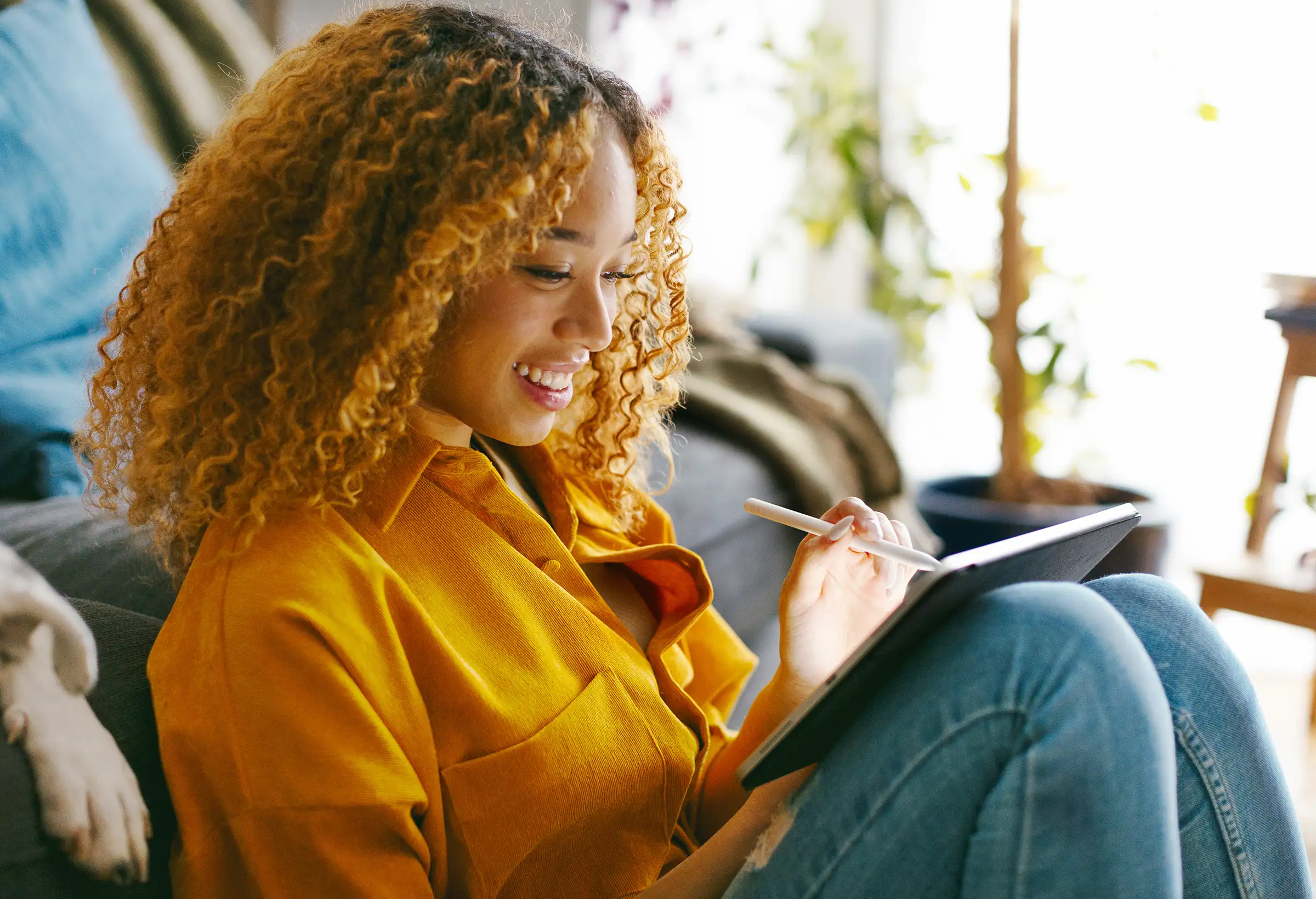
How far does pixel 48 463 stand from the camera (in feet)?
3.57

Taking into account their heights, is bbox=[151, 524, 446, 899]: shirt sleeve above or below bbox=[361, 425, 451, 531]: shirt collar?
below

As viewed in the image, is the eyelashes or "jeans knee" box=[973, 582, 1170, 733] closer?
"jeans knee" box=[973, 582, 1170, 733]

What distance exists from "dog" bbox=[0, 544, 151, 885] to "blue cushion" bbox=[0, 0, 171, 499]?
0.47 meters

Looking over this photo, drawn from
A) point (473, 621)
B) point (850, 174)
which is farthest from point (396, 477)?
point (850, 174)

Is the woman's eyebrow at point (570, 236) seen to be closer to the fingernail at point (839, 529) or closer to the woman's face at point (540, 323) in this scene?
the woman's face at point (540, 323)

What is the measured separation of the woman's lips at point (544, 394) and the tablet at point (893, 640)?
29 cm

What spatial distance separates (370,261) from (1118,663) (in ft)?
1.71

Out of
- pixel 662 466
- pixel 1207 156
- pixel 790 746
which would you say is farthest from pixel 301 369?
pixel 1207 156

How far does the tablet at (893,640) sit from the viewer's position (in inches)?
25.6

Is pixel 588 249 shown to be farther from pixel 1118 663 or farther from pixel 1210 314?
pixel 1210 314

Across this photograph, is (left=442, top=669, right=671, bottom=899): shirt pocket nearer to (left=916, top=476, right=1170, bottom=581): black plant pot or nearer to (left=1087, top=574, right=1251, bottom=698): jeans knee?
(left=1087, top=574, right=1251, bottom=698): jeans knee

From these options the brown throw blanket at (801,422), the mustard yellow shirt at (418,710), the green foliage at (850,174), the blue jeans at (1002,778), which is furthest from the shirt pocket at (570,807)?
the green foliage at (850,174)

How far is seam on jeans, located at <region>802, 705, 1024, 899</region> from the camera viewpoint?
672mm

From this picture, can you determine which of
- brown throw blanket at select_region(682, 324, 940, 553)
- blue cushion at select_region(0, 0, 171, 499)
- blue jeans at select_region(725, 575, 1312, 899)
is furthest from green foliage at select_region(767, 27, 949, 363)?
blue jeans at select_region(725, 575, 1312, 899)
